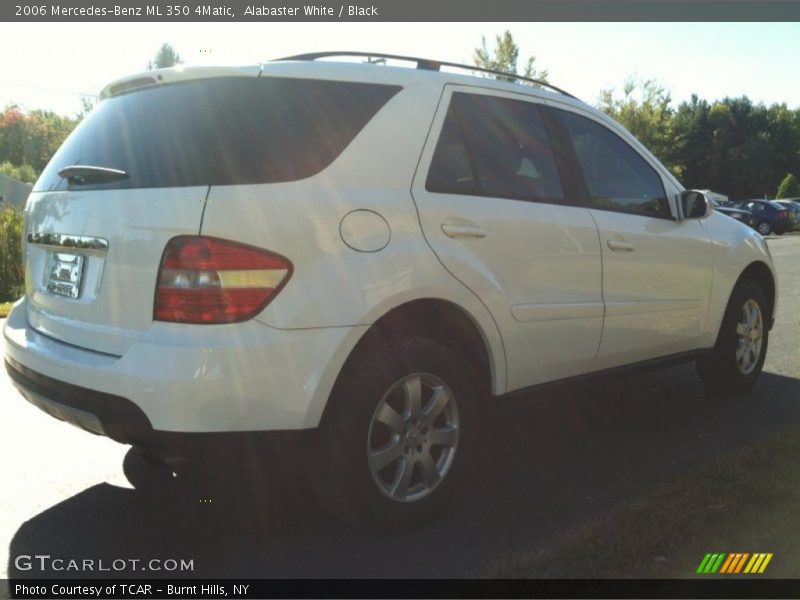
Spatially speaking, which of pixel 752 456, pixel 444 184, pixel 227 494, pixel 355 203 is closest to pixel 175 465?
pixel 227 494

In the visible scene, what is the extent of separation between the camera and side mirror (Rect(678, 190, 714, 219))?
197 inches

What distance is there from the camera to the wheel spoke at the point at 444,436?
11.3ft

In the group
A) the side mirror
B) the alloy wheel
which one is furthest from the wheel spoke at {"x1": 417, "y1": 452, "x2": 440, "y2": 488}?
the side mirror

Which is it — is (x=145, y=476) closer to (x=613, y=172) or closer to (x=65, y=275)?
(x=65, y=275)

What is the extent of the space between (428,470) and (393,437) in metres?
0.26

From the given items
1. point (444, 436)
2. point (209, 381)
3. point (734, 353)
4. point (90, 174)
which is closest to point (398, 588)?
point (444, 436)

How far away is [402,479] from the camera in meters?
3.32

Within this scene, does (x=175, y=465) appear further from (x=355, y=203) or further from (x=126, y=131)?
(x=126, y=131)

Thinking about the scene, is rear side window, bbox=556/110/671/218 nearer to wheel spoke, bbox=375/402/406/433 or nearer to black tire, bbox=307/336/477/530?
black tire, bbox=307/336/477/530

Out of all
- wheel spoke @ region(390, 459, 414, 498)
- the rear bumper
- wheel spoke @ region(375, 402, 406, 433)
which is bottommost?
wheel spoke @ region(390, 459, 414, 498)

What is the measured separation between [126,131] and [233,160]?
669 millimetres

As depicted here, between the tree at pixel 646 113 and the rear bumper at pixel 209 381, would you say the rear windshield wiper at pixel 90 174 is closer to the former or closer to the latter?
the rear bumper at pixel 209 381

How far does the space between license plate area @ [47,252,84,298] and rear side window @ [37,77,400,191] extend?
1.05 feet

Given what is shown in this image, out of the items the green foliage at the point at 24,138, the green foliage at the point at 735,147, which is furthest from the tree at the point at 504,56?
the green foliage at the point at 24,138
